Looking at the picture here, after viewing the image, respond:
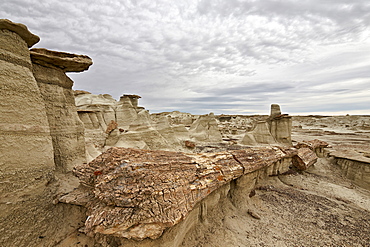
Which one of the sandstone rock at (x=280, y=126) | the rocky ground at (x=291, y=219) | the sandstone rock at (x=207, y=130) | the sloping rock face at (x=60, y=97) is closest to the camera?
the rocky ground at (x=291, y=219)

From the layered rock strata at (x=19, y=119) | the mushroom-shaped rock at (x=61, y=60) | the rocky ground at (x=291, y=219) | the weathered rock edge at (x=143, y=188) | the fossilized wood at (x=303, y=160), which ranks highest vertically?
the mushroom-shaped rock at (x=61, y=60)

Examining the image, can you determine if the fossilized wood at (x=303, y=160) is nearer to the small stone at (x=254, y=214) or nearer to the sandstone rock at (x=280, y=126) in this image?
the small stone at (x=254, y=214)

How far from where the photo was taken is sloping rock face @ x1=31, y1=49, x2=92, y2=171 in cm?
377

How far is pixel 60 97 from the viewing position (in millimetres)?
4133

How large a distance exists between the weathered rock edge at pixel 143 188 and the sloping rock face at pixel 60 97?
58.8 inches

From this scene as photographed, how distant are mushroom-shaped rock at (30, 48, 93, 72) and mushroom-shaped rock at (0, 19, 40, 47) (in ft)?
1.26

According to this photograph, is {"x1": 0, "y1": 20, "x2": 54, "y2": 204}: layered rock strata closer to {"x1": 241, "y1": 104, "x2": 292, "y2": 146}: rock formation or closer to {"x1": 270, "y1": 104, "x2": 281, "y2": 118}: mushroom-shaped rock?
{"x1": 241, "y1": 104, "x2": 292, "y2": 146}: rock formation

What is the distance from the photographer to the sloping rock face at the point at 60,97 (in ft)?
12.4

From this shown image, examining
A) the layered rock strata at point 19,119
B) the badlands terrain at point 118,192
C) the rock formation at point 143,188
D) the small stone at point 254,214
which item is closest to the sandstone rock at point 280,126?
the badlands terrain at point 118,192

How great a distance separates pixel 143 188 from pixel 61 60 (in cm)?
396

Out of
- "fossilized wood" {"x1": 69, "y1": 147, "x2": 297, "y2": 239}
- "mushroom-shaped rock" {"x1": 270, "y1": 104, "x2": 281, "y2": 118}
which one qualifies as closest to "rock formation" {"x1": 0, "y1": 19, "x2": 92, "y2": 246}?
"fossilized wood" {"x1": 69, "y1": 147, "x2": 297, "y2": 239}

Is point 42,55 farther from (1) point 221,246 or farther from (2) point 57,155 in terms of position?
(1) point 221,246

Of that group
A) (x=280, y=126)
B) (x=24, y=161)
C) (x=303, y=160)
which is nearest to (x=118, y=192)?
(x=24, y=161)

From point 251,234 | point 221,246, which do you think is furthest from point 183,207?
point 251,234
